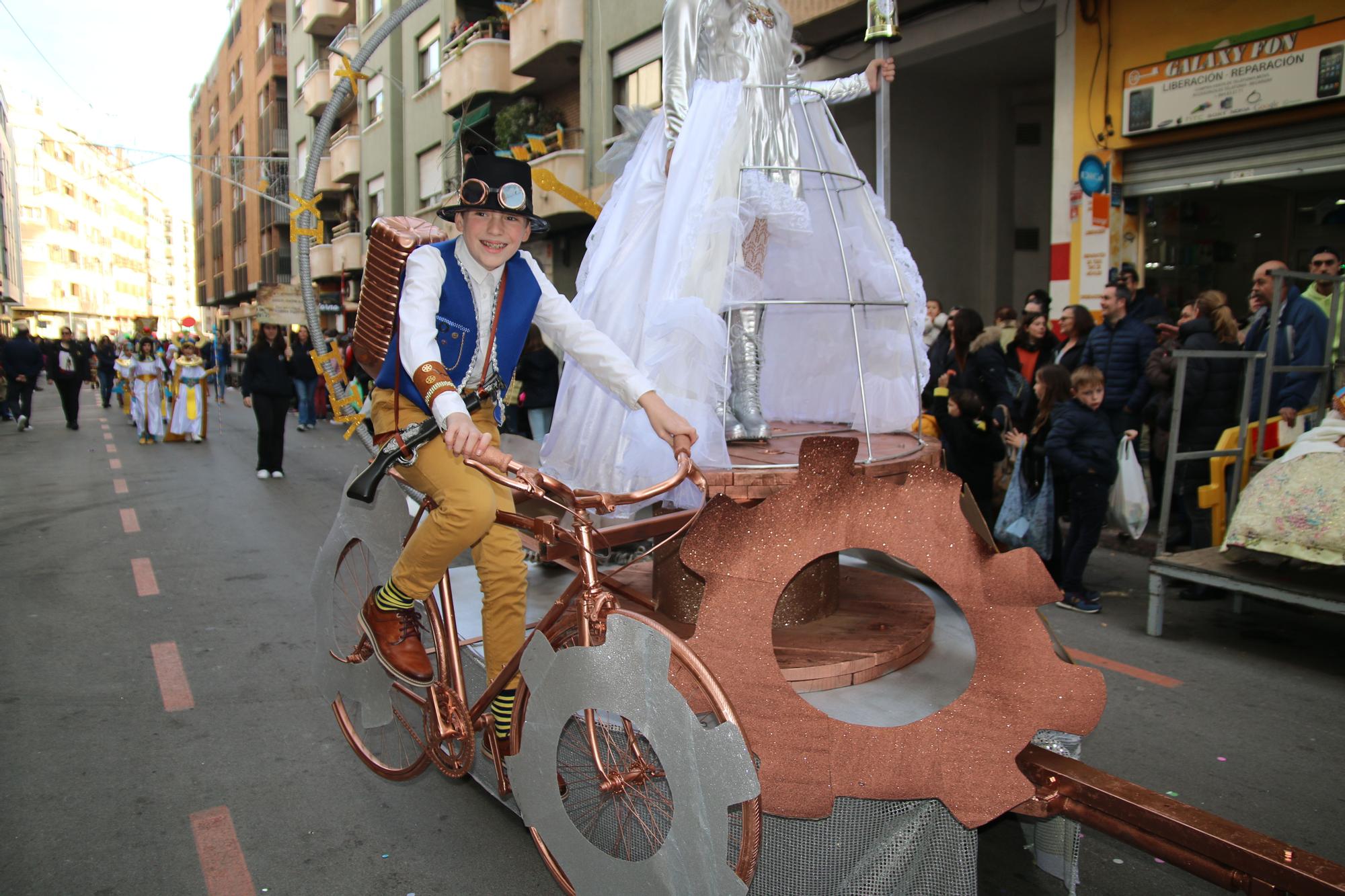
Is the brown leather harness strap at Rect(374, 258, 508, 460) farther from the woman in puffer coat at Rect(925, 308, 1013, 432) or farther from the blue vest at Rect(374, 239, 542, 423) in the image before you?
the woman in puffer coat at Rect(925, 308, 1013, 432)

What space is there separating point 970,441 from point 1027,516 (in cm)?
86

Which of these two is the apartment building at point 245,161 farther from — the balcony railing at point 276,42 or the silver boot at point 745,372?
the silver boot at point 745,372

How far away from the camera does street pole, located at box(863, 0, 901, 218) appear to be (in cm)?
391

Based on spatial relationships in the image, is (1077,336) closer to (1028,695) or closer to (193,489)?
(1028,695)

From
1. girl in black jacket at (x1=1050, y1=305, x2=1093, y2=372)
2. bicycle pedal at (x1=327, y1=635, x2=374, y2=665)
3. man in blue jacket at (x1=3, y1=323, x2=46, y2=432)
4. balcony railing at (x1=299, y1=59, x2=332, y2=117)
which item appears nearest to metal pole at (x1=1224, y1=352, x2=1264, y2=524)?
girl in black jacket at (x1=1050, y1=305, x2=1093, y2=372)

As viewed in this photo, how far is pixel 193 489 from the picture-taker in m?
10.9

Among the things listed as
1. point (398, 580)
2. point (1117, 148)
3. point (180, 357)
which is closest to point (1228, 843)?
point (398, 580)

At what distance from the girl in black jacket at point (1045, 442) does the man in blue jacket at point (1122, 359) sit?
3.51 feet

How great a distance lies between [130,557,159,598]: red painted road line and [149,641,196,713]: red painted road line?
128 centimetres

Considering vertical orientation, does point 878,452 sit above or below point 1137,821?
above

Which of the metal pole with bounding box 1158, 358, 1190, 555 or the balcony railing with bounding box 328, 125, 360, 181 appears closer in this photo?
the metal pole with bounding box 1158, 358, 1190, 555

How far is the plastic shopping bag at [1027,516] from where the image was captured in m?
6.19

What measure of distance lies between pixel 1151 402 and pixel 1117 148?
13.1ft

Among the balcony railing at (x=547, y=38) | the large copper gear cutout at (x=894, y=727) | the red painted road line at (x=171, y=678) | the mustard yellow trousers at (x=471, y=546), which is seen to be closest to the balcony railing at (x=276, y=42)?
the balcony railing at (x=547, y=38)
